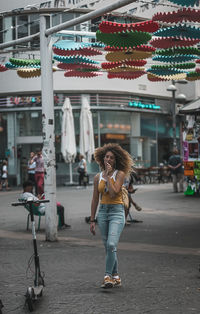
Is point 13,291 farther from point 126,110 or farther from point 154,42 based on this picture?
point 126,110

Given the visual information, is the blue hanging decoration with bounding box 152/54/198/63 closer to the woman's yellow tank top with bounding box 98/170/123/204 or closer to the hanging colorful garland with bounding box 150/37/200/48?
the hanging colorful garland with bounding box 150/37/200/48

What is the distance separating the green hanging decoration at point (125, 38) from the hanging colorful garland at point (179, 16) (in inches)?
27.9

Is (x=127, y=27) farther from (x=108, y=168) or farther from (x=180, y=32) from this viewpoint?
(x=108, y=168)

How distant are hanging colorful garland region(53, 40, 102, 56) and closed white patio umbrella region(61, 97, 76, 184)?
17.2 m

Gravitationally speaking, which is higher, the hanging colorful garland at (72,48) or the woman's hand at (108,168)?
the hanging colorful garland at (72,48)

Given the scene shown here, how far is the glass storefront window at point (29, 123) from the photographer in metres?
32.9

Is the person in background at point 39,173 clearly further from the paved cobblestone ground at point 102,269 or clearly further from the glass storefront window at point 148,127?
the glass storefront window at point 148,127

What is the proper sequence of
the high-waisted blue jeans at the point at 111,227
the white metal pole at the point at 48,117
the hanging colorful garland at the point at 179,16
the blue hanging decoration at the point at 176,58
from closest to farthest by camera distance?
the high-waisted blue jeans at the point at 111,227 → the hanging colorful garland at the point at 179,16 → the white metal pole at the point at 48,117 → the blue hanging decoration at the point at 176,58

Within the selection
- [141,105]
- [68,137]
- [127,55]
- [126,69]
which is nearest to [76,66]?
[126,69]

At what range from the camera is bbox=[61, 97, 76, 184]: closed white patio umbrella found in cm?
2955

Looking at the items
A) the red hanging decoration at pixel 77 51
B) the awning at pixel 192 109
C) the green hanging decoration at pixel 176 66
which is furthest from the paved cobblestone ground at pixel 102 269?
the red hanging decoration at pixel 77 51

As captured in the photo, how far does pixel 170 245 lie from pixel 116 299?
4095mm

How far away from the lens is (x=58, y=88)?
32500 mm

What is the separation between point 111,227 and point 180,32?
213 inches
